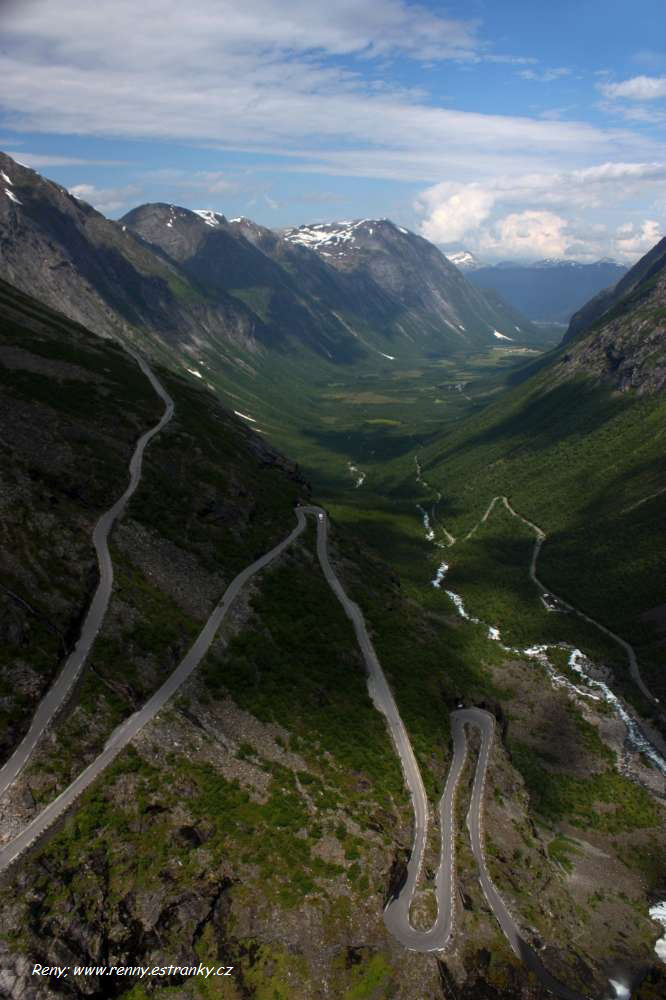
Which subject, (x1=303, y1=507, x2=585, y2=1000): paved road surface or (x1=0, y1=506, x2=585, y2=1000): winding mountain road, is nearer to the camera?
(x1=0, y1=506, x2=585, y2=1000): winding mountain road

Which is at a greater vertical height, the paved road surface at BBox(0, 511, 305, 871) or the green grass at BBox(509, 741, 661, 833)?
the paved road surface at BBox(0, 511, 305, 871)


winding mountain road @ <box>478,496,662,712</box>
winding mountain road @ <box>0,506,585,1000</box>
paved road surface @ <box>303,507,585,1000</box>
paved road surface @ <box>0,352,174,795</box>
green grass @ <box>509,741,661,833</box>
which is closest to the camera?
paved road surface @ <box>0,352,174,795</box>

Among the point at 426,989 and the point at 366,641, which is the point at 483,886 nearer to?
the point at 426,989

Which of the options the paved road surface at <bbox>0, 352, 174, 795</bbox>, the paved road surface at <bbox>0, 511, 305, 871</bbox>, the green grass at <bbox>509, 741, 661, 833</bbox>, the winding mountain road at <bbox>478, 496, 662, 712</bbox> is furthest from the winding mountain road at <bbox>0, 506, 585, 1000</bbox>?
the winding mountain road at <bbox>478, 496, 662, 712</bbox>

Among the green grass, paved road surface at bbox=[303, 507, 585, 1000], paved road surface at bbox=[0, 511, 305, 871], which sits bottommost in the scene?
the green grass

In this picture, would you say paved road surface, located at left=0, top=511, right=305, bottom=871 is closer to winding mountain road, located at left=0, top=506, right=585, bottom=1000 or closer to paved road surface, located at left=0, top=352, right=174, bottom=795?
winding mountain road, located at left=0, top=506, right=585, bottom=1000

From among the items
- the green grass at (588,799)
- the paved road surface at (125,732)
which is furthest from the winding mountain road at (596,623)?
the paved road surface at (125,732)

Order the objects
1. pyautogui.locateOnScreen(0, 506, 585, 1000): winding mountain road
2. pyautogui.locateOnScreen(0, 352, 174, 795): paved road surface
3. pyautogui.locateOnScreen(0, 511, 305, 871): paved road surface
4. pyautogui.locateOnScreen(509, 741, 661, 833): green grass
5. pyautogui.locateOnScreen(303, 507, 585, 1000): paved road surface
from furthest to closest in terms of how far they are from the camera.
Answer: pyautogui.locateOnScreen(509, 741, 661, 833): green grass → pyautogui.locateOnScreen(303, 507, 585, 1000): paved road surface → pyautogui.locateOnScreen(0, 506, 585, 1000): winding mountain road → pyautogui.locateOnScreen(0, 352, 174, 795): paved road surface → pyautogui.locateOnScreen(0, 511, 305, 871): paved road surface

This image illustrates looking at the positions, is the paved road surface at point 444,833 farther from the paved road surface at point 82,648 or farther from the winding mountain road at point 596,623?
the winding mountain road at point 596,623
